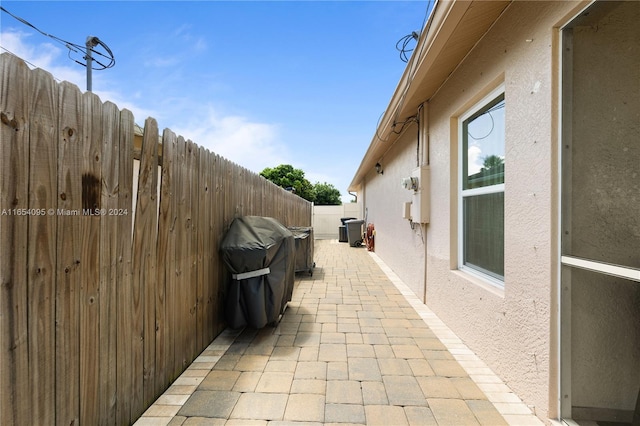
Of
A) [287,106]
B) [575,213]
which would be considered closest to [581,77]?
[575,213]

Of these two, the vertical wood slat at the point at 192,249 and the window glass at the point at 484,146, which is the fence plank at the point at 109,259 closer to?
the vertical wood slat at the point at 192,249

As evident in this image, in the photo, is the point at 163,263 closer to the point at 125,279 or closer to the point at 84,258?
the point at 125,279

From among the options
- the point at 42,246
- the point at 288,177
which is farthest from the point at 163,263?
the point at 288,177

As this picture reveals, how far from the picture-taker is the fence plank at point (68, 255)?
4.28 feet

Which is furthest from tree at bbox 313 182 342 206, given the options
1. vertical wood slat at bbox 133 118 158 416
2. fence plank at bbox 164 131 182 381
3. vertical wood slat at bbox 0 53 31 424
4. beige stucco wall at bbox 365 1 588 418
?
vertical wood slat at bbox 0 53 31 424

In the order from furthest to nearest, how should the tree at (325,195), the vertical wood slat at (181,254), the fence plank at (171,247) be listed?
the tree at (325,195) → the vertical wood slat at (181,254) → the fence plank at (171,247)

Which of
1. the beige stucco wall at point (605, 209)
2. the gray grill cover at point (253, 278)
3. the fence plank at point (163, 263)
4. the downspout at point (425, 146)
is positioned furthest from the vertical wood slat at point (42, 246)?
the downspout at point (425, 146)

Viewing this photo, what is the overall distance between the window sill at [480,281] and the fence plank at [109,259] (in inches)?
109

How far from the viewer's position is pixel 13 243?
1.12 m

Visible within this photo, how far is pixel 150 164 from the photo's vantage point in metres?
1.98

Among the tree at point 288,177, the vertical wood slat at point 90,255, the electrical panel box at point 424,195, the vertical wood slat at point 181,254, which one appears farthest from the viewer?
the tree at point 288,177

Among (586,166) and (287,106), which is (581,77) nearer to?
(586,166)

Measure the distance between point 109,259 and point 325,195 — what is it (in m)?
37.7

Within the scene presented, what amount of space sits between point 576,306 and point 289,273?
2.65 meters
